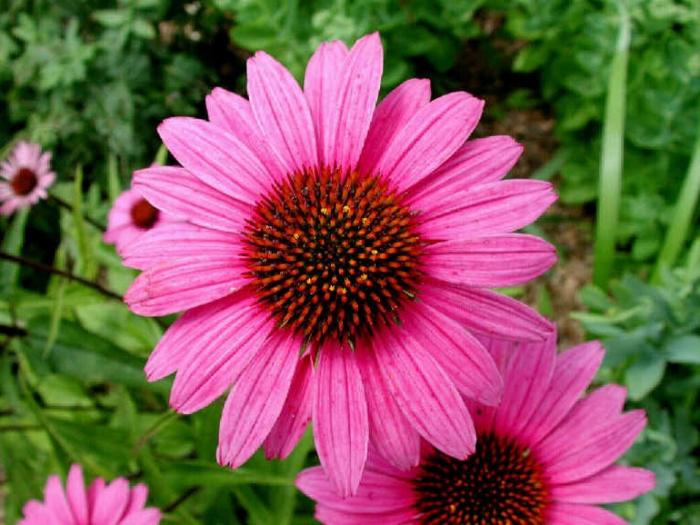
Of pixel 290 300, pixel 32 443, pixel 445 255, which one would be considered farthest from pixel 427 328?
pixel 32 443

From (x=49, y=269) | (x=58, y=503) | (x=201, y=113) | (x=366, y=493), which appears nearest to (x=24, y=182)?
(x=201, y=113)

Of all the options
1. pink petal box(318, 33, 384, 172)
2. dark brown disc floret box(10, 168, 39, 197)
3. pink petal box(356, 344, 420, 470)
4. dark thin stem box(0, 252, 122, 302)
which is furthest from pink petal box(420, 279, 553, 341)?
dark brown disc floret box(10, 168, 39, 197)

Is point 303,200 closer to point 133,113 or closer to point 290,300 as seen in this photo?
point 290,300

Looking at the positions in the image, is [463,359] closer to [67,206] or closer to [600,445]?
[600,445]

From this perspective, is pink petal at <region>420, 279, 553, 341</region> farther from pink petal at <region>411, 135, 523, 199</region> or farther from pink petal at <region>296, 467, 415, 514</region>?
pink petal at <region>296, 467, 415, 514</region>

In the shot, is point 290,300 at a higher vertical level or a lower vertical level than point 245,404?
higher

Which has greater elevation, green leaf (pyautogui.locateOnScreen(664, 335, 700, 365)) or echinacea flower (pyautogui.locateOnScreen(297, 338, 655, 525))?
green leaf (pyautogui.locateOnScreen(664, 335, 700, 365))
